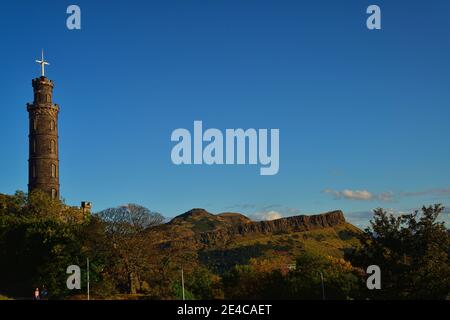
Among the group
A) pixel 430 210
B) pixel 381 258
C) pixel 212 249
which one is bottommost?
pixel 212 249

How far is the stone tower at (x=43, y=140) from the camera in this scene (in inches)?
4747

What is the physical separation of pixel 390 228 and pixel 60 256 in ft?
125

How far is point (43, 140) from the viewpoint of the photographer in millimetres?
122688

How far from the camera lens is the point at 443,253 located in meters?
56.0

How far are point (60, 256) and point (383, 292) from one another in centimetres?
3733

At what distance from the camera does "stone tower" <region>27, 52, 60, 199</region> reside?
121 m

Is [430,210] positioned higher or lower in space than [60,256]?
higher
